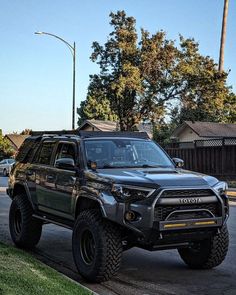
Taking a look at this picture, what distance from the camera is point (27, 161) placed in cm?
961

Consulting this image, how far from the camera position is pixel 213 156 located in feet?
97.0

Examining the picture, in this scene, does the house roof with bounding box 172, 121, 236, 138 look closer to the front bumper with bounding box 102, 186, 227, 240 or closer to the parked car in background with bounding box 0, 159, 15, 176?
the parked car in background with bounding box 0, 159, 15, 176

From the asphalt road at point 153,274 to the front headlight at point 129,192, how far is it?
3.80ft

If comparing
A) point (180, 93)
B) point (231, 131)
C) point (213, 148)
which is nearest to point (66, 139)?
point (213, 148)

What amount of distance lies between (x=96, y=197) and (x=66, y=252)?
8.43 ft

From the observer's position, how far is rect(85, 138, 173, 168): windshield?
770 cm

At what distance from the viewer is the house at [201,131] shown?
1787 inches

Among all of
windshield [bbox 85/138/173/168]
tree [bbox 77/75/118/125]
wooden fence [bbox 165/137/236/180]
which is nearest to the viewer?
windshield [bbox 85/138/173/168]

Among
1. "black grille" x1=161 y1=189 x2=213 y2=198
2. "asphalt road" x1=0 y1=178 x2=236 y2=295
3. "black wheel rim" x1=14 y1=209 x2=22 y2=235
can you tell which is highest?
"black grille" x1=161 y1=189 x2=213 y2=198

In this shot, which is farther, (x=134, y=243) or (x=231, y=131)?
(x=231, y=131)

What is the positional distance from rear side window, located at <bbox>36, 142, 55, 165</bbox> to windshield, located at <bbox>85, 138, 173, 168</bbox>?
3.45 ft

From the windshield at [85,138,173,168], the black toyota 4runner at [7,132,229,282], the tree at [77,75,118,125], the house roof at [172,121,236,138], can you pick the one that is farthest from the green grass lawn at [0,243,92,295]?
the tree at [77,75,118,125]

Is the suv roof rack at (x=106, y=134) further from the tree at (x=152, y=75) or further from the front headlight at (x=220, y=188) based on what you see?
the tree at (x=152, y=75)

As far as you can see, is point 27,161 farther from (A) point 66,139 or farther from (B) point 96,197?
(B) point 96,197
